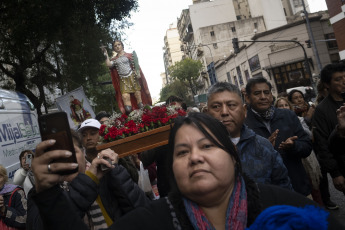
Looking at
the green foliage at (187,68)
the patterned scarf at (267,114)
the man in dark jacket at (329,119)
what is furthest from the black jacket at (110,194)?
the green foliage at (187,68)

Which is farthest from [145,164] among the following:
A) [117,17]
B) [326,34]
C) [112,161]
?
[326,34]

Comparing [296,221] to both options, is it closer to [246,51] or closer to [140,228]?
[140,228]

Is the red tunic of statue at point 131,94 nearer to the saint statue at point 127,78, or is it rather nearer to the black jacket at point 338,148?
the saint statue at point 127,78

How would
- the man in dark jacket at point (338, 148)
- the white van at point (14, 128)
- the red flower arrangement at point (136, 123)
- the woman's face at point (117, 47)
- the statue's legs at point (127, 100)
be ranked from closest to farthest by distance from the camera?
1. the red flower arrangement at point (136, 123)
2. the man in dark jacket at point (338, 148)
3. the woman's face at point (117, 47)
4. the statue's legs at point (127, 100)
5. the white van at point (14, 128)

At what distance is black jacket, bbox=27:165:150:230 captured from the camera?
6.07ft

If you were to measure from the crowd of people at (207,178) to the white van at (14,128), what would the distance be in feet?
12.0

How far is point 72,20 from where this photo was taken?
36.6 feet

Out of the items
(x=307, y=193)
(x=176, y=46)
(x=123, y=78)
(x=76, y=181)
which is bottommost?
(x=307, y=193)

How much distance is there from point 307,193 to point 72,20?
10.3 m

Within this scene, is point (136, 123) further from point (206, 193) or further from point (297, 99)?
point (297, 99)

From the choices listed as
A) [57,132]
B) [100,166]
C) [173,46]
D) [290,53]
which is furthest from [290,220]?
[173,46]

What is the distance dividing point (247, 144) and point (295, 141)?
0.78 metres

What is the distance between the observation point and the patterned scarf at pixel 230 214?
141 centimetres

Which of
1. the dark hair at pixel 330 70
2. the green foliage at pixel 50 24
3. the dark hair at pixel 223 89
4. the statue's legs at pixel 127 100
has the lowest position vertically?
the dark hair at pixel 330 70
